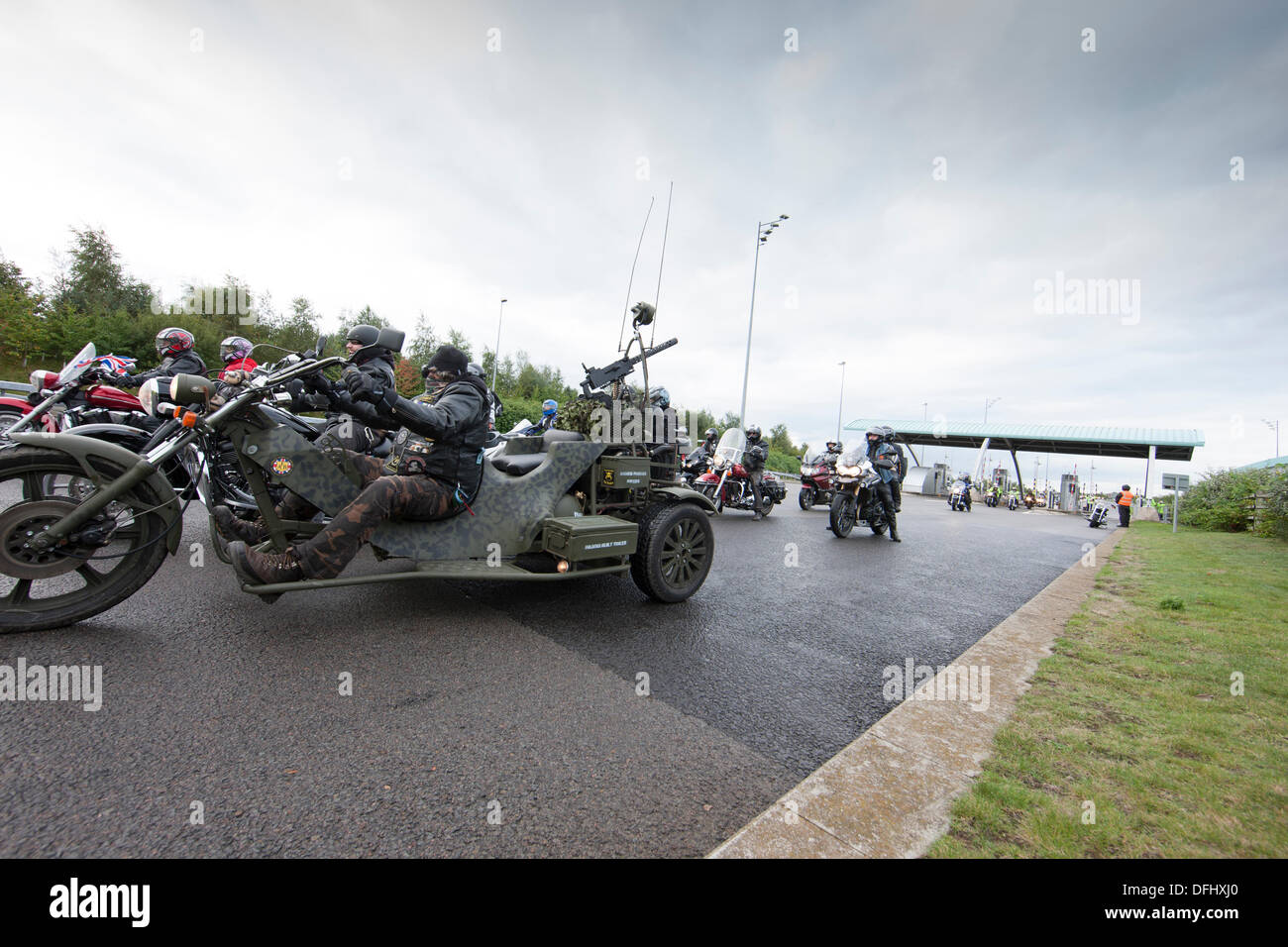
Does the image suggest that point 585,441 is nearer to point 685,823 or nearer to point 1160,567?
point 685,823

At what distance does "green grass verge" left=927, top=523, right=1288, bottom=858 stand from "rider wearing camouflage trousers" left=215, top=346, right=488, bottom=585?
293cm

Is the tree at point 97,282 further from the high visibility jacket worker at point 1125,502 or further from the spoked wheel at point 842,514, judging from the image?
the high visibility jacket worker at point 1125,502

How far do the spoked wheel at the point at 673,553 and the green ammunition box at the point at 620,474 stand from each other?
0.30 meters

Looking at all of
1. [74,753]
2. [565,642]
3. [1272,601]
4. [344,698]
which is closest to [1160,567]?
[1272,601]

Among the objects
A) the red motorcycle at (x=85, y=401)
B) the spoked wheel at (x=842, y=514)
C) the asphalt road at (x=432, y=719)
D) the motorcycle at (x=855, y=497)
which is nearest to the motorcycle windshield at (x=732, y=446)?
the motorcycle at (x=855, y=497)

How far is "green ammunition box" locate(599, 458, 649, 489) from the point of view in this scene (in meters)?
4.23

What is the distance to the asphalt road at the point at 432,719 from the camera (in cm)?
169

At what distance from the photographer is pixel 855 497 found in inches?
368

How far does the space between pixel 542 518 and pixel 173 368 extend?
13.6 ft

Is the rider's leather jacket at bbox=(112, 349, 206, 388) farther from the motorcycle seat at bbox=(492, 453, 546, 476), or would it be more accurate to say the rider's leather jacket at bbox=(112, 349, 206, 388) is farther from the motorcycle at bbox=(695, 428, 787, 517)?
the motorcycle at bbox=(695, 428, 787, 517)

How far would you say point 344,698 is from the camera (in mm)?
2449

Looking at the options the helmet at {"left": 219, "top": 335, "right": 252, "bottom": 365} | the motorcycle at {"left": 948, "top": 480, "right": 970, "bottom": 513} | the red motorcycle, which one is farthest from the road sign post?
the red motorcycle

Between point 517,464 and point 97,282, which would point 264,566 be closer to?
point 517,464

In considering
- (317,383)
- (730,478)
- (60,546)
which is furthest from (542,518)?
(730,478)
